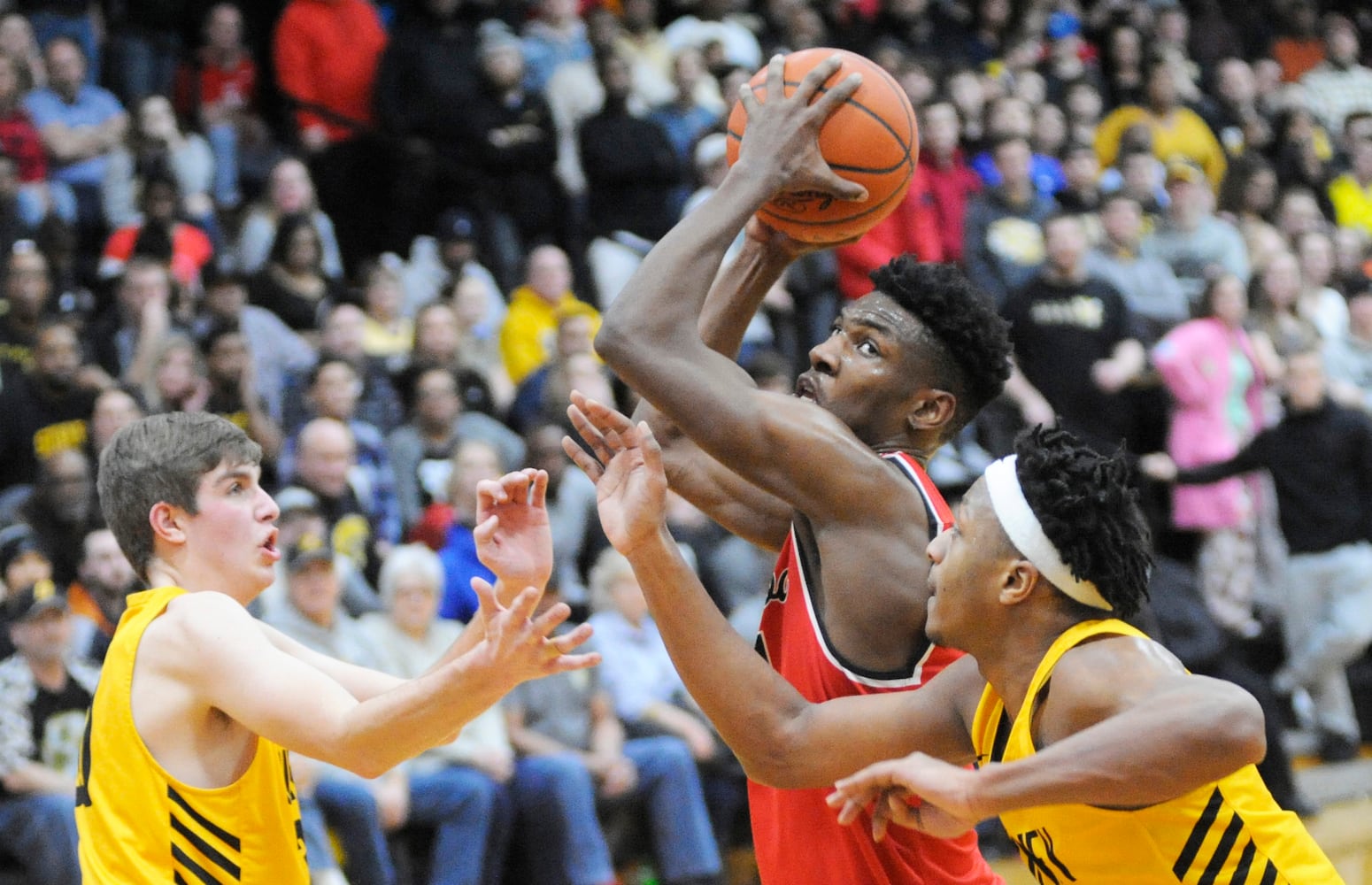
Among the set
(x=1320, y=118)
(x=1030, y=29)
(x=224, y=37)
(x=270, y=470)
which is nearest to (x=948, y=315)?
(x=270, y=470)

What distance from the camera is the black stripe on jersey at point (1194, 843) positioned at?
9.64 ft

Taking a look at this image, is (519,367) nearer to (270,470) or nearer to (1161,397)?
(270,470)

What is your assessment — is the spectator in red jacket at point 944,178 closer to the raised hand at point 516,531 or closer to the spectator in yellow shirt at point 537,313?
the spectator in yellow shirt at point 537,313

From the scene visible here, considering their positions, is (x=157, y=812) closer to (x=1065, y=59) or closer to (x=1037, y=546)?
(x=1037, y=546)

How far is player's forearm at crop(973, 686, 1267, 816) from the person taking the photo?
108 inches

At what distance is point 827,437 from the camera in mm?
3412

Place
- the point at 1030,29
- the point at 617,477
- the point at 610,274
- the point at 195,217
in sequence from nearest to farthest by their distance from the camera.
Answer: the point at 617,477
the point at 195,217
the point at 610,274
the point at 1030,29

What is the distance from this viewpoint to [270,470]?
7.95 metres

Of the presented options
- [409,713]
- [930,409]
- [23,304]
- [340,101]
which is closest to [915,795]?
[409,713]

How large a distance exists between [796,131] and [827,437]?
0.65m

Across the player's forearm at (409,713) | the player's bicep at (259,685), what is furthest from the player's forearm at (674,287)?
the player's bicep at (259,685)

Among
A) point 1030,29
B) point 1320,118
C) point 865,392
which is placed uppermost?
point 865,392

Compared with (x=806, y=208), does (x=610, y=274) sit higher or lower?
lower

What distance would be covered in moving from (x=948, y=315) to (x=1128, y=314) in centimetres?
683
